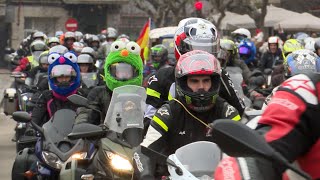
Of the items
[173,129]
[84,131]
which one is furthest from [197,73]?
[84,131]

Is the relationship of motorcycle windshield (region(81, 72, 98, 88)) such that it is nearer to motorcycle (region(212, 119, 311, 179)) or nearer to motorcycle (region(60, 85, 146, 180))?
motorcycle (region(60, 85, 146, 180))

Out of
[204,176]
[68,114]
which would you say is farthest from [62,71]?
Result: [204,176]

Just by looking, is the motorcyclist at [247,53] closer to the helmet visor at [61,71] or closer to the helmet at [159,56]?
the helmet at [159,56]

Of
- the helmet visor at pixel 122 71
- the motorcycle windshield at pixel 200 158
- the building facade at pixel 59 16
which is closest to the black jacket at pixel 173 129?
the motorcycle windshield at pixel 200 158

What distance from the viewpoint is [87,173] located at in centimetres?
680

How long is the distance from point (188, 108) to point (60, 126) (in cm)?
291

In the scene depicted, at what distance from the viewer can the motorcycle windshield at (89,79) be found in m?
13.1

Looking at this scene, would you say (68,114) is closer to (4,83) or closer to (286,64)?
(286,64)

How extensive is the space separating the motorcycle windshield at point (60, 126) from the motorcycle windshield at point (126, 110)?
1.10 m

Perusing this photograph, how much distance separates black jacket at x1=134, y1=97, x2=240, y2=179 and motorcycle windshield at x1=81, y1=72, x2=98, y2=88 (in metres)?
7.78

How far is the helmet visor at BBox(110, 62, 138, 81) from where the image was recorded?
7.92 metres

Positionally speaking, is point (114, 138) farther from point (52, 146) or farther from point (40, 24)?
point (40, 24)

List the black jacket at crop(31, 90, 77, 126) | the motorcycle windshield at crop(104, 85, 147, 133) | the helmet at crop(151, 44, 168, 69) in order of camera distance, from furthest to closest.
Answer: the helmet at crop(151, 44, 168, 69) → the black jacket at crop(31, 90, 77, 126) → the motorcycle windshield at crop(104, 85, 147, 133)

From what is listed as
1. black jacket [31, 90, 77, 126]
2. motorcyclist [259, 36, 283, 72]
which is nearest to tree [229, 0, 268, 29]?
motorcyclist [259, 36, 283, 72]
